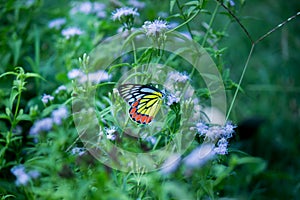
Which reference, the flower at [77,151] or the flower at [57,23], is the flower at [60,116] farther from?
the flower at [57,23]

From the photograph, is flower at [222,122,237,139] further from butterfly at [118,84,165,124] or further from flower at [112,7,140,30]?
flower at [112,7,140,30]

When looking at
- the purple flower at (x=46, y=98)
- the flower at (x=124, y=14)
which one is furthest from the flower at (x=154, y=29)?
the purple flower at (x=46, y=98)

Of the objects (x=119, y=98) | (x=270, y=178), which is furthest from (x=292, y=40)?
(x=119, y=98)

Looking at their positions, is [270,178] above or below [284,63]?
below

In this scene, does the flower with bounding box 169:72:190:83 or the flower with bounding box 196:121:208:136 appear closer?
the flower with bounding box 196:121:208:136

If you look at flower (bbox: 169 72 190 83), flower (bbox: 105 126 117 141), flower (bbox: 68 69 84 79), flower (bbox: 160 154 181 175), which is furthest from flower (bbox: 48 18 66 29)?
flower (bbox: 160 154 181 175)

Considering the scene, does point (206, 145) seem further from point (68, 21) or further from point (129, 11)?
point (68, 21)

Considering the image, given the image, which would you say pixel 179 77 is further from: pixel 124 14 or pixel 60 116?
pixel 60 116
